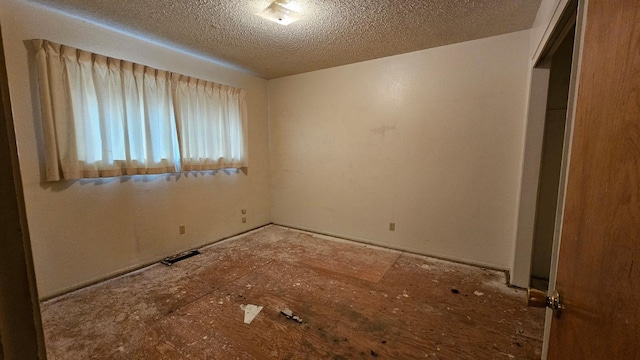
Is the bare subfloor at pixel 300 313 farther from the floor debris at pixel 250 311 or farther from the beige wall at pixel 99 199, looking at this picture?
the beige wall at pixel 99 199

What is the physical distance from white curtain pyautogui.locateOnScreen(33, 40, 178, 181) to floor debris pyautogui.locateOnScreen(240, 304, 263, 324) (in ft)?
5.71

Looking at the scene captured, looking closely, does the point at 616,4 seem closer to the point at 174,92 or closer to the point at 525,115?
the point at 525,115

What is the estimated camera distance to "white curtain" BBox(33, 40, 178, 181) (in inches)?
82.7

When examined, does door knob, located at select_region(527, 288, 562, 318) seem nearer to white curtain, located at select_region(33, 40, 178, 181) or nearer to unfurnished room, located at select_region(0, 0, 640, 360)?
unfurnished room, located at select_region(0, 0, 640, 360)

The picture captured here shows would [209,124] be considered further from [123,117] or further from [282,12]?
[282,12]

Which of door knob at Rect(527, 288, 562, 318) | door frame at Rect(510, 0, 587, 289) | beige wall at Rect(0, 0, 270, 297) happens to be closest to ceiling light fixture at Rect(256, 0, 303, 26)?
beige wall at Rect(0, 0, 270, 297)

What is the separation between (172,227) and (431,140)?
3171 millimetres

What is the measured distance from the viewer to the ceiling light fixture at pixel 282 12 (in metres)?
2.03

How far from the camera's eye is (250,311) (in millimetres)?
2043

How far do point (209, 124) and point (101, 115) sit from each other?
44.0 inches

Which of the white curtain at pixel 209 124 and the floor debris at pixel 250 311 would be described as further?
the white curtain at pixel 209 124

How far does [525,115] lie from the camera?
8.04 ft

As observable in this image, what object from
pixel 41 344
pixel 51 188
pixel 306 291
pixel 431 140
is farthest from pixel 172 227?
pixel 431 140

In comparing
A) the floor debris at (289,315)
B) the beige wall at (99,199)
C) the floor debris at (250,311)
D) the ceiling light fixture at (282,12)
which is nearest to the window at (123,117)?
the beige wall at (99,199)
